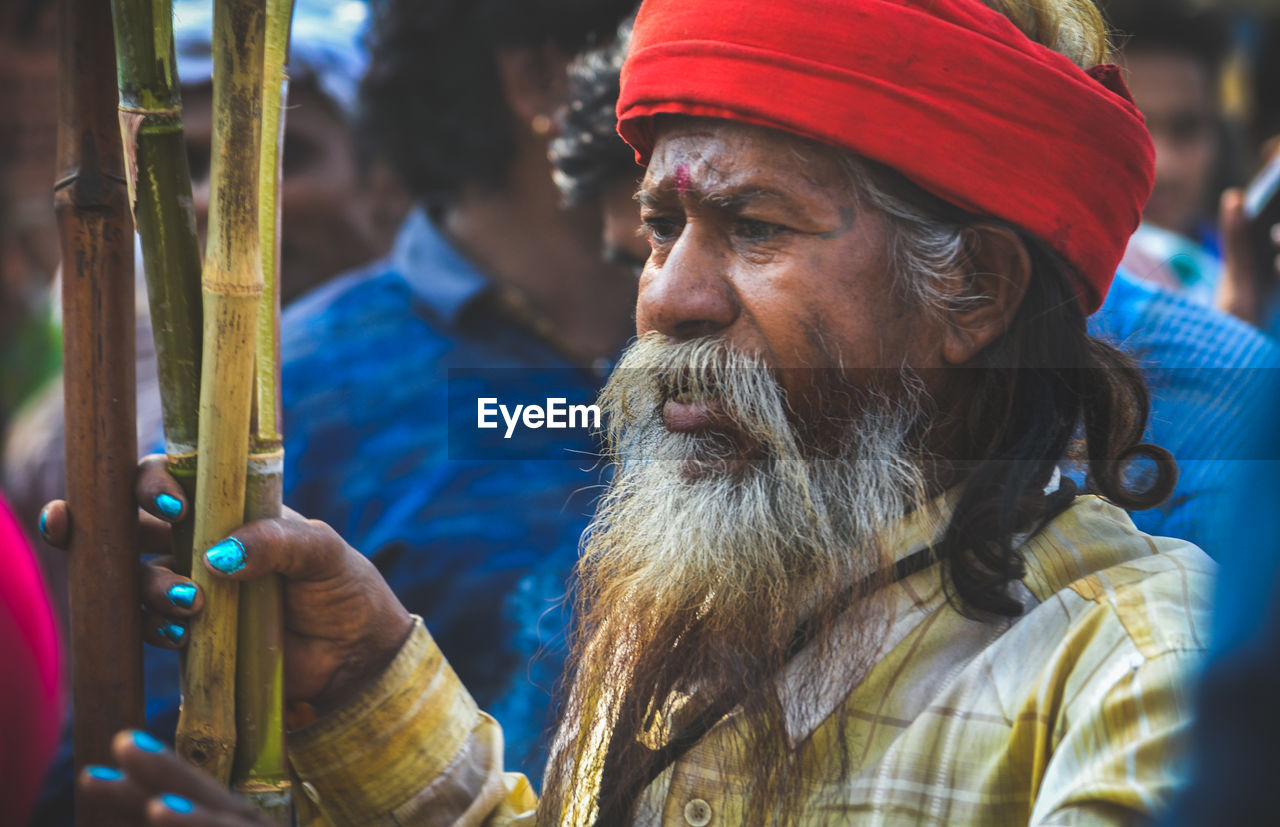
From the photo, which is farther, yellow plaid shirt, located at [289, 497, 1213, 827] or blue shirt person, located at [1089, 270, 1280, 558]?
blue shirt person, located at [1089, 270, 1280, 558]

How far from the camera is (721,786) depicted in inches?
65.3

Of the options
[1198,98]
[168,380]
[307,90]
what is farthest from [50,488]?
[1198,98]

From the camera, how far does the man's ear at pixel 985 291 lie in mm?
1747

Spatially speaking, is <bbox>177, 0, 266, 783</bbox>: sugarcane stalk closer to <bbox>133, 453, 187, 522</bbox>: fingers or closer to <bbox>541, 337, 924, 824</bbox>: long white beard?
<bbox>133, 453, 187, 522</bbox>: fingers

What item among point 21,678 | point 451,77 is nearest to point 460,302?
point 451,77

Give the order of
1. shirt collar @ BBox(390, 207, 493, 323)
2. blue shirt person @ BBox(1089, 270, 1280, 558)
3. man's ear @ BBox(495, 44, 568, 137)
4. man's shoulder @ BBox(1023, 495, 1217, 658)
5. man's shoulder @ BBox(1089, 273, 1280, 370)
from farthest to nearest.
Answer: man's ear @ BBox(495, 44, 568, 137), shirt collar @ BBox(390, 207, 493, 323), man's shoulder @ BBox(1089, 273, 1280, 370), blue shirt person @ BBox(1089, 270, 1280, 558), man's shoulder @ BBox(1023, 495, 1217, 658)

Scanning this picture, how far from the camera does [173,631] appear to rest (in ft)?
5.48

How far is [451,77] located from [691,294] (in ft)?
7.80

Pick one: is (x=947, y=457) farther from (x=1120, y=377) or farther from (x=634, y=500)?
(x=634, y=500)

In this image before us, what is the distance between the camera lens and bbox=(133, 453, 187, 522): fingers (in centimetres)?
162

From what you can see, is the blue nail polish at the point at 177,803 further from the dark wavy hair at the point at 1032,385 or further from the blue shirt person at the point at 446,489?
the blue shirt person at the point at 446,489

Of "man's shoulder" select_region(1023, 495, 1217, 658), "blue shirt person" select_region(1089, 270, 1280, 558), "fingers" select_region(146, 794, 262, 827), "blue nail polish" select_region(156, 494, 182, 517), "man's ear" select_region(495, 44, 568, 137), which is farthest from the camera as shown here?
"man's ear" select_region(495, 44, 568, 137)

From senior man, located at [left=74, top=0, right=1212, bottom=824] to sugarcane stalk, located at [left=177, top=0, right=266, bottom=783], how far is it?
0.06 m

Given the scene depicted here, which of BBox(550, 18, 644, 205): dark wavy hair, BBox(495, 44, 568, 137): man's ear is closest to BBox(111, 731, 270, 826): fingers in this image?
BBox(550, 18, 644, 205): dark wavy hair
